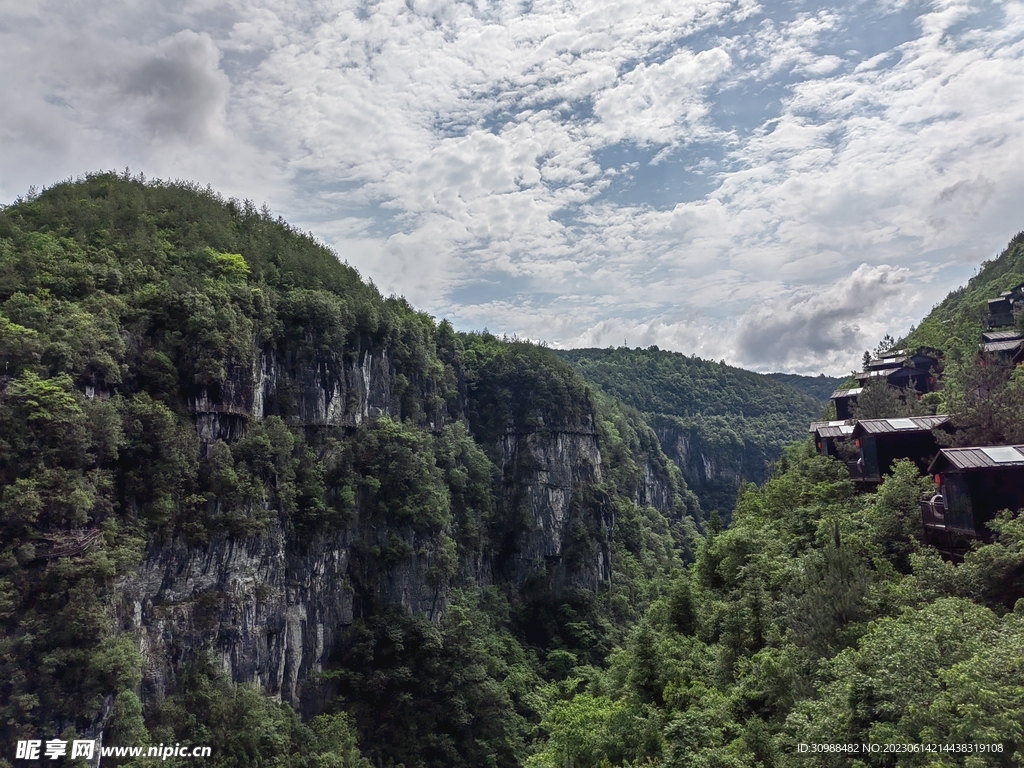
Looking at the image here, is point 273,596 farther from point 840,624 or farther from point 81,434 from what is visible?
point 840,624

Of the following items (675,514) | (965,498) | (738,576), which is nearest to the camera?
(965,498)

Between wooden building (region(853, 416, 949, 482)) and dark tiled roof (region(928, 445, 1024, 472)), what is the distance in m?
5.94

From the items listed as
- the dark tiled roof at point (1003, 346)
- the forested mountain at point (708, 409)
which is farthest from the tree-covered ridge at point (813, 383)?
the dark tiled roof at point (1003, 346)

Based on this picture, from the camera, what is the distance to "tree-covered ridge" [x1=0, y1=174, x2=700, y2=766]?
23.5 m

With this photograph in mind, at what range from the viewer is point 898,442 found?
23125 mm

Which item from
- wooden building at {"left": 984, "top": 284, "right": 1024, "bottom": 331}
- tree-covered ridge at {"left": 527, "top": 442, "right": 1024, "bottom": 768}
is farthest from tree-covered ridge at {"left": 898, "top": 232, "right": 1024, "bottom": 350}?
tree-covered ridge at {"left": 527, "top": 442, "right": 1024, "bottom": 768}

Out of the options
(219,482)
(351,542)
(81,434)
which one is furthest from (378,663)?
(81,434)

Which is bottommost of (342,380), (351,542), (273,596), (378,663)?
(378,663)

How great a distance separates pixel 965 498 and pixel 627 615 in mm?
50023

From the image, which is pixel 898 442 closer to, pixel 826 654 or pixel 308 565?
pixel 826 654

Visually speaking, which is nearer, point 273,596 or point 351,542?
point 273,596

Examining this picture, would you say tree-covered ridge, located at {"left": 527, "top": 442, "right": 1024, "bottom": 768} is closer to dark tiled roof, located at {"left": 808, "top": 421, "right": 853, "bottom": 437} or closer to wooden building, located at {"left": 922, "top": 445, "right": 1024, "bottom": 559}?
wooden building, located at {"left": 922, "top": 445, "right": 1024, "bottom": 559}

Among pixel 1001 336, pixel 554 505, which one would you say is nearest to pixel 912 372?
pixel 1001 336

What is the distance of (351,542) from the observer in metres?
43.7
